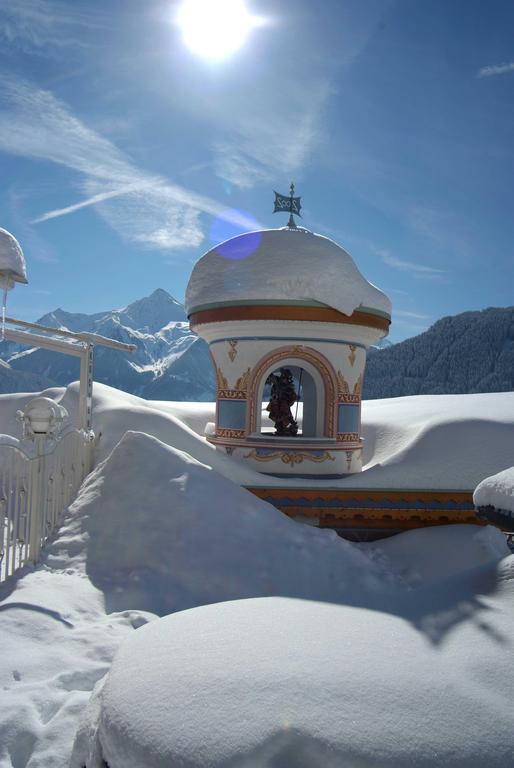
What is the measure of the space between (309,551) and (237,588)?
1.10m

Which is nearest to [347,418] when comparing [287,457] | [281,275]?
[287,457]

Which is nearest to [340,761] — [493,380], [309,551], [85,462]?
[309,551]

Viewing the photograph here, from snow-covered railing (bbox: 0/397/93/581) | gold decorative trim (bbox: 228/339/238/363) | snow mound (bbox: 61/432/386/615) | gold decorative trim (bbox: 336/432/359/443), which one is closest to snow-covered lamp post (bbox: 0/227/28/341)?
snow-covered railing (bbox: 0/397/93/581)

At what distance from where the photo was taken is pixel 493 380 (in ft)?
135

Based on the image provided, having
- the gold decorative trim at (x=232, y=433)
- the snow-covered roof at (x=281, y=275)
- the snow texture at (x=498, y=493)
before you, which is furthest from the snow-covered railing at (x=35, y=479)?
the snow-covered roof at (x=281, y=275)

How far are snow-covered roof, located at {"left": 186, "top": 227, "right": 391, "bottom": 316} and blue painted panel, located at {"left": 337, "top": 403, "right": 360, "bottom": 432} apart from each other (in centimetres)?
167

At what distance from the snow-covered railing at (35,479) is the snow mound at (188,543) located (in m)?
0.33

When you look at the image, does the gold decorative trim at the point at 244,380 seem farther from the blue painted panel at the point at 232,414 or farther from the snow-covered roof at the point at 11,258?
the snow-covered roof at the point at 11,258

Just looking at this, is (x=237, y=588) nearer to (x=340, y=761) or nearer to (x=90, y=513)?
(x=90, y=513)

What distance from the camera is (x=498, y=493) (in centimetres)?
390

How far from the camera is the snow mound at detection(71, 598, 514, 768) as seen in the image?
2.19 metres

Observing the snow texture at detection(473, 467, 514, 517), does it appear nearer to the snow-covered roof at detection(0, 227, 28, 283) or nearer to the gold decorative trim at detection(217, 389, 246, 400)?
the snow-covered roof at detection(0, 227, 28, 283)

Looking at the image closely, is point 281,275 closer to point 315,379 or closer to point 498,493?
point 315,379

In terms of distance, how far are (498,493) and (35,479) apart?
13.5ft
